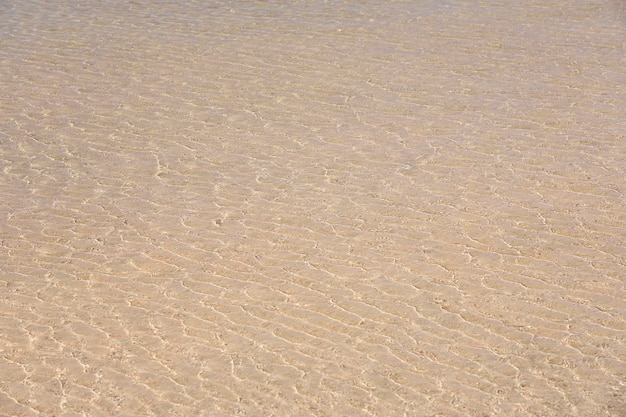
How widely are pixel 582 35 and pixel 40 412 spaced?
8166 millimetres

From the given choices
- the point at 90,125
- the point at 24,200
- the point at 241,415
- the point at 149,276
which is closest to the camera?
the point at 241,415

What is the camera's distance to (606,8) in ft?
41.0

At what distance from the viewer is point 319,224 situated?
694 centimetres

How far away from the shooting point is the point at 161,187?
776 centimetres

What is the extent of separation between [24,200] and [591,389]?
4539mm

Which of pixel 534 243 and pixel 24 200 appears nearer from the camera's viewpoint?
pixel 534 243

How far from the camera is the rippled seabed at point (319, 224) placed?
5.19 m

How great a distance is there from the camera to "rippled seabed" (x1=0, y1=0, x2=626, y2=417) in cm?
519

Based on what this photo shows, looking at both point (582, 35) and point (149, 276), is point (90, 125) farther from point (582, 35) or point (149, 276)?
point (582, 35)

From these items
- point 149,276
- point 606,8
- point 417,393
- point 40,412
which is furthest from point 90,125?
point 606,8

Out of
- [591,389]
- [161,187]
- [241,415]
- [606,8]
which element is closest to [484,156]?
[161,187]

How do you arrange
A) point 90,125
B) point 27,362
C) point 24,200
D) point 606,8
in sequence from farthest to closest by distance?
point 606,8, point 90,125, point 24,200, point 27,362

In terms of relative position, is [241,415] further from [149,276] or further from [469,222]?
[469,222]

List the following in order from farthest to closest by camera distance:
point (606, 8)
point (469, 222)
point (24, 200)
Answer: point (606, 8) < point (24, 200) < point (469, 222)
